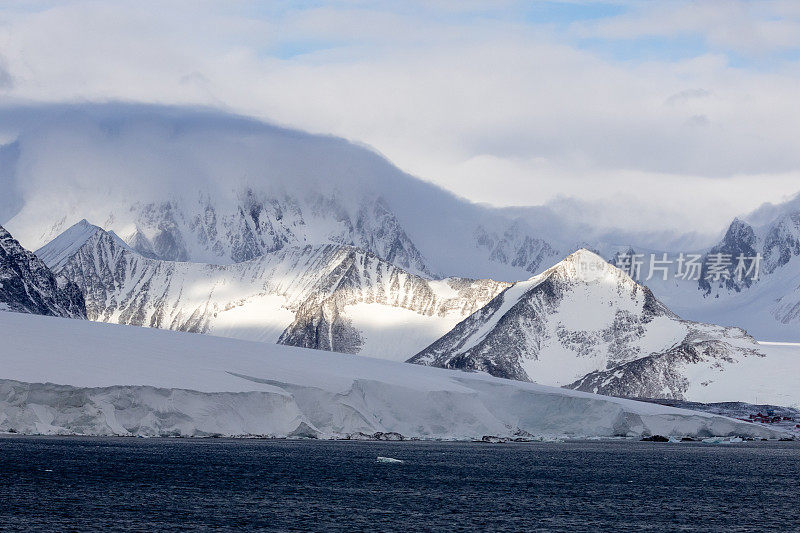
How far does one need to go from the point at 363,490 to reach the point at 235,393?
5139cm

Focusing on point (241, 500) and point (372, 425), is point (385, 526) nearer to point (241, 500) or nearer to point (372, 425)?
point (241, 500)

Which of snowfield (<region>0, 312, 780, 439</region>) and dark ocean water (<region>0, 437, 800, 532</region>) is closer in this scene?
dark ocean water (<region>0, 437, 800, 532</region>)

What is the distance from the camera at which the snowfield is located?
126438 mm

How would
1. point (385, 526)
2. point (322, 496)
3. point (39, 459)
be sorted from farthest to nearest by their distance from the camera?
point (39, 459)
point (322, 496)
point (385, 526)

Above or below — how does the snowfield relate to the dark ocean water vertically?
above

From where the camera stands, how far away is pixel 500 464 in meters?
124

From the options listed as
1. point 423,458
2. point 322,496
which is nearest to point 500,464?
point 423,458

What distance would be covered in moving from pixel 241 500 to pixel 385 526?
564 inches

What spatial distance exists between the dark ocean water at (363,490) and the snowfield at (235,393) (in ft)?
11.4

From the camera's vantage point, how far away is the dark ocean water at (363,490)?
231ft

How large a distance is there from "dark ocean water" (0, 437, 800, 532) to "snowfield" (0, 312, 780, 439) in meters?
3.48

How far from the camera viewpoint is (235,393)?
454 feet

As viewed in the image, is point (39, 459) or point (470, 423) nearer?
point (39, 459)

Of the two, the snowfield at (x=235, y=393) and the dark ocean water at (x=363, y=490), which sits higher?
the snowfield at (x=235, y=393)
